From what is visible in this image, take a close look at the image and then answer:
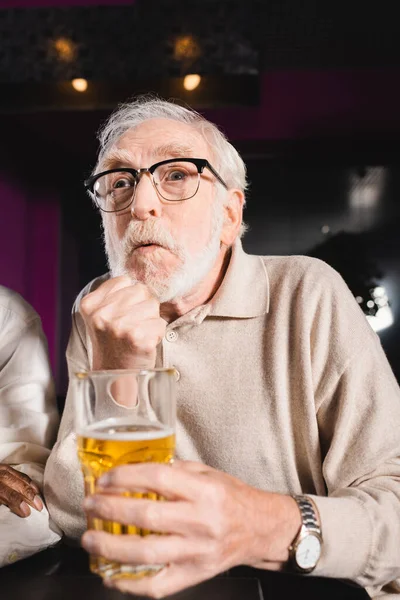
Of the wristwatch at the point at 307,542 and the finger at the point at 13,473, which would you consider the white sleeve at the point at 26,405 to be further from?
the wristwatch at the point at 307,542

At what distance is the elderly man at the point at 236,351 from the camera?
2.93 ft

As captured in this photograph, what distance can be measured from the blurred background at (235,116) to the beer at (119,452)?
104 inches

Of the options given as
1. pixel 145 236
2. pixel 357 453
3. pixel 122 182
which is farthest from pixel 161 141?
pixel 357 453

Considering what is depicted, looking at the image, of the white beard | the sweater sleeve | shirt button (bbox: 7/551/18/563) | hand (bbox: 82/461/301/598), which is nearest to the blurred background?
the white beard

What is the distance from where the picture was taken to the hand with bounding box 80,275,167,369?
921 millimetres

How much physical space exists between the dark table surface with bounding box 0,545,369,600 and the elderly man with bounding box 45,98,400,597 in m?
0.04

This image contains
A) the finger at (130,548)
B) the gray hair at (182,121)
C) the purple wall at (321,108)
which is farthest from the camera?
the purple wall at (321,108)

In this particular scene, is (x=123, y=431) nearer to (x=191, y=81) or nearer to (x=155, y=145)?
(x=155, y=145)

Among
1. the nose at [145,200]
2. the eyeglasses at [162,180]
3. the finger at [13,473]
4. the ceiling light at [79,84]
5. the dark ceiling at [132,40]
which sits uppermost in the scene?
the dark ceiling at [132,40]

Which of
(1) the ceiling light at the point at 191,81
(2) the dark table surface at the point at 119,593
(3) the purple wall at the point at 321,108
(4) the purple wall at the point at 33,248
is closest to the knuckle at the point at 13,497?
(2) the dark table surface at the point at 119,593

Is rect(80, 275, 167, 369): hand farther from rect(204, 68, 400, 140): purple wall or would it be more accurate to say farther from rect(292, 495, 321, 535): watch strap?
rect(204, 68, 400, 140): purple wall

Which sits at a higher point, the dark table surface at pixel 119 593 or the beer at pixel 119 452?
the beer at pixel 119 452

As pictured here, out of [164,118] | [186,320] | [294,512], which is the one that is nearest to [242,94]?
[164,118]

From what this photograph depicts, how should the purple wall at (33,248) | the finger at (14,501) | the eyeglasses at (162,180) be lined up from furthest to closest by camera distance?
the purple wall at (33,248) < the eyeglasses at (162,180) < the finger at (14,501)
